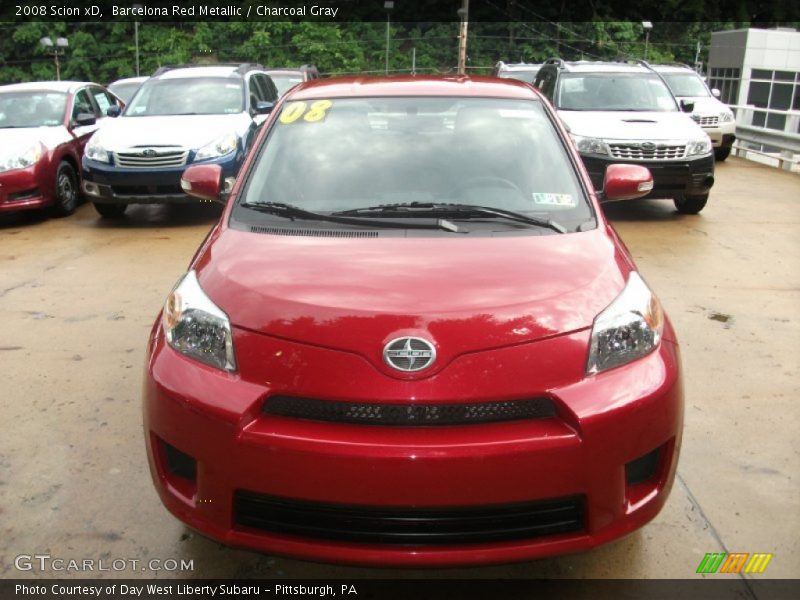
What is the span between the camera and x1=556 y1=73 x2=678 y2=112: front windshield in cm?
1001

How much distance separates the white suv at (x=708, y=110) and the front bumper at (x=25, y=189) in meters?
9.75

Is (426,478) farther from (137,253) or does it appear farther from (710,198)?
(710,198)

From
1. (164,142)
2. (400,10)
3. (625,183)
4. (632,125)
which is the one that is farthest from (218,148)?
(400,10)

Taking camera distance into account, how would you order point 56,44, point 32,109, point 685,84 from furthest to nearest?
point 56,44 < point 685,84 < point 32,109

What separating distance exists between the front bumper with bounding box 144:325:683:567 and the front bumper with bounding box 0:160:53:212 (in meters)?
7.41

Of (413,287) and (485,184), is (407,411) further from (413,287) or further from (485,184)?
(485,184)

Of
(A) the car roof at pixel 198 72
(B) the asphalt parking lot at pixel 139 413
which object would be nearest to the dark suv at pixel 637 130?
(B) the asphalt parking lot at pixel 139 413

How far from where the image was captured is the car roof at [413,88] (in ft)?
12.8

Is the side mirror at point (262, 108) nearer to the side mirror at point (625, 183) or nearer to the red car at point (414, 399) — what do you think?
the side mirror at point (625, 183)

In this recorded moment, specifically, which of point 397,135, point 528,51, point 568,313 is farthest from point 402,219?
point 528,51

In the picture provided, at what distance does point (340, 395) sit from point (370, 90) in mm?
2138

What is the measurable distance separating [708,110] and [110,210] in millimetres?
10609

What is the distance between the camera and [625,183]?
13.0 ft

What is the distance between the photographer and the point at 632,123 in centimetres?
919
